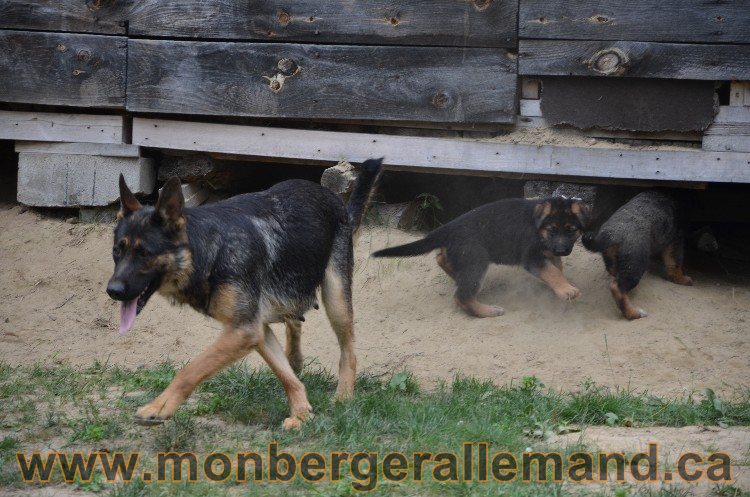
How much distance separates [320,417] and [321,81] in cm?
439

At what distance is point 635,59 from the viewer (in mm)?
8203

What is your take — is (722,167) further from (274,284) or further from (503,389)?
(274,284)

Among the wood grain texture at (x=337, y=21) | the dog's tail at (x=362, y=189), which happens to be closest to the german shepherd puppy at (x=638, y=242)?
the wood grain texture at (x=337, y=21)

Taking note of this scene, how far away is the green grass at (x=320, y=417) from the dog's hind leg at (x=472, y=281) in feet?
5.13

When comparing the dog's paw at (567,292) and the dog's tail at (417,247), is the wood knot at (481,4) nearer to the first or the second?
the dog's tail at (417,247)

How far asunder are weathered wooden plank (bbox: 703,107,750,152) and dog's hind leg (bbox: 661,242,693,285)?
115 centimetres

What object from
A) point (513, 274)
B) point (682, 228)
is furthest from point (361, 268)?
point (682, 228)

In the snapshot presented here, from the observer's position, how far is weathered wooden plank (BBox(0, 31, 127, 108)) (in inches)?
365

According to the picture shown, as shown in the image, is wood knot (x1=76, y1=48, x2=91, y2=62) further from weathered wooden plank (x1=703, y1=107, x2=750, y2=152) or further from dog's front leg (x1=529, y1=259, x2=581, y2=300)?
weathered wooden plank (x1=703, y1=107, x2=750, y2=152)

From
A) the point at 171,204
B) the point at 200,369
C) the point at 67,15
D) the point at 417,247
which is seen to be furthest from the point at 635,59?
the point at 67,15

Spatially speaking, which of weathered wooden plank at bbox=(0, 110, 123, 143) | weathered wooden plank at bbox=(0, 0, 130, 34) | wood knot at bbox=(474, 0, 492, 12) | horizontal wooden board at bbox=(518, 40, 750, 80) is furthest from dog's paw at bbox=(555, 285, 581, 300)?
weathered wooden plank at bbox=(0, 0, 130, 34)

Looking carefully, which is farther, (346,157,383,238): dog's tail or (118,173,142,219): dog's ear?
(346,157,383,238): dog's tail

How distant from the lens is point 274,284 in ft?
19.9

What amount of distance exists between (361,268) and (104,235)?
3.04m
